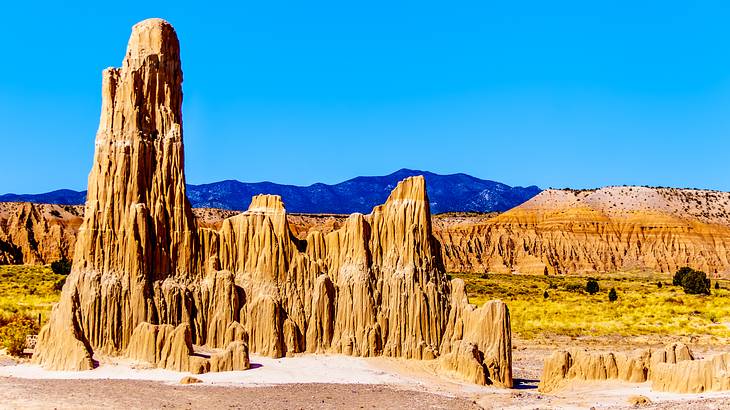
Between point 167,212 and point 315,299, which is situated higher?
point 167,212

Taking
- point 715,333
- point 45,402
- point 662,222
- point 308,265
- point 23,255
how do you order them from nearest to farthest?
point 45,402
point 308,265
point 715,333
point 23,255
point 662,222

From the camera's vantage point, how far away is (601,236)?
5714 inches

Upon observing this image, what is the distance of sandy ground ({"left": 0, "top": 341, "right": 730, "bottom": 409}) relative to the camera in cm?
2616

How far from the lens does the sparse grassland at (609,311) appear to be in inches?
2279

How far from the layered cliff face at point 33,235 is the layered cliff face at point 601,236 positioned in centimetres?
5247

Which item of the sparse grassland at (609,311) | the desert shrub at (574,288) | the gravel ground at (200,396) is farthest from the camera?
the desert shrub at (574,288)

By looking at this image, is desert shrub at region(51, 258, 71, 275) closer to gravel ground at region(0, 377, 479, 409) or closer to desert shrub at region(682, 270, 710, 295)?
desert shrub at region(682, 270, 710, 295)

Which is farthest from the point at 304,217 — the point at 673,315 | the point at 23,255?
the point at 673,315

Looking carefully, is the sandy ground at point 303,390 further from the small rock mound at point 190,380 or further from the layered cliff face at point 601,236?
the layered cliff face at point 601,236

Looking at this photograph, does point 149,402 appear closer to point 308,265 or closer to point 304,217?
point 308,265

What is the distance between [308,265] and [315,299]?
1416 mm

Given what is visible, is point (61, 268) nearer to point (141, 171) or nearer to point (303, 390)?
point (141, 171)

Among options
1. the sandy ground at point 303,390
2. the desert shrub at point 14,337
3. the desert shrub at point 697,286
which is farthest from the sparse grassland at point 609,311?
the desert shrub at point 14,337

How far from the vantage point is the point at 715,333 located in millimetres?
56594
